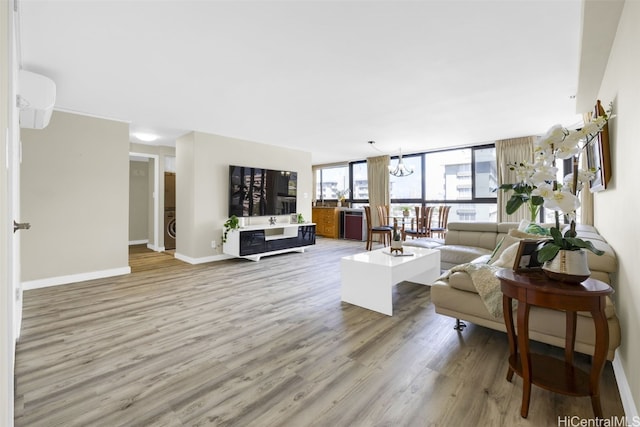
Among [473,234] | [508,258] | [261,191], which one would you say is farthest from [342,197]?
[508,258]

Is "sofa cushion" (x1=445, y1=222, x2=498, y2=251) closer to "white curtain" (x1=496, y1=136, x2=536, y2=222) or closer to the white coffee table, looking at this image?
the white coffee table

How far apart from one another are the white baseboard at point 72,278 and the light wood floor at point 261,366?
0.59 meters

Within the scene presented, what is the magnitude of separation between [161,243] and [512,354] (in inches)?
252

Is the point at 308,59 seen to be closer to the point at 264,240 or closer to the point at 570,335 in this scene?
the point at 570,335

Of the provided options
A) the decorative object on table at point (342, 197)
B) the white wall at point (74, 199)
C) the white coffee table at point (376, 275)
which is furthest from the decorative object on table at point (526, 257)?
the decorative object on table at point (342, 197)

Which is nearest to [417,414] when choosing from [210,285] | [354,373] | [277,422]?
[354,373]

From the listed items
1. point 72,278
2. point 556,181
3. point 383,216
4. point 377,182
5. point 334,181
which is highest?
point 334,181

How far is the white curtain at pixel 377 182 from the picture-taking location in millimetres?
7480

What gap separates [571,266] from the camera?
1.40 m

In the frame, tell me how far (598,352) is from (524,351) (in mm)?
290

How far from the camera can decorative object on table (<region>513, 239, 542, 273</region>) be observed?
165 centimetres

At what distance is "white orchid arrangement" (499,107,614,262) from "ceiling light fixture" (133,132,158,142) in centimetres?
557

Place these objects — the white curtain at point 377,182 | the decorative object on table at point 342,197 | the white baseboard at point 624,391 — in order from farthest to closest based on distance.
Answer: the decorative object on table at point 342,197 → the white curtain at point 377,182 → the white baseboard at point 624,391

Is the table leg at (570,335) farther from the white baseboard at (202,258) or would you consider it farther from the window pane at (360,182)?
the window pane at (360,182)
